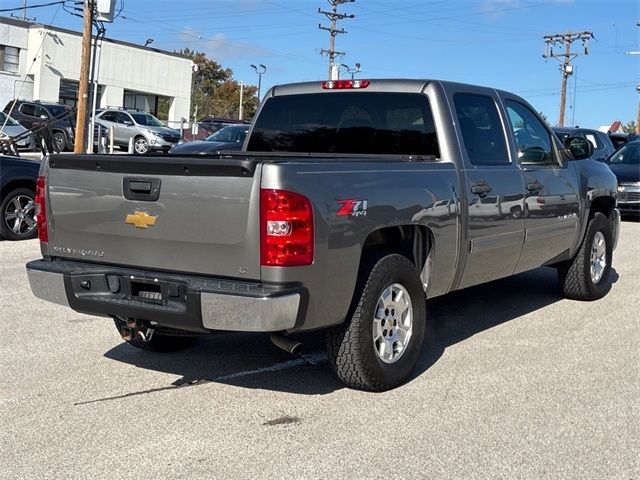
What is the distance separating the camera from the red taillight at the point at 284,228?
4039 millimetres

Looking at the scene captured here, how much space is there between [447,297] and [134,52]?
42039mm

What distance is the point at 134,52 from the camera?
46.3m

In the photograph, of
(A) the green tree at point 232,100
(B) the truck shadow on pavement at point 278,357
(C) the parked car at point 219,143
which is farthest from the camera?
(A) the green tree at point 232,100

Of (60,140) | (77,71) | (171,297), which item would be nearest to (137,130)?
(60,140)

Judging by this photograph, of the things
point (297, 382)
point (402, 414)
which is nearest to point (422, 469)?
point (402, 414)

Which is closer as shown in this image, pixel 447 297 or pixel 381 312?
pixel 381 312

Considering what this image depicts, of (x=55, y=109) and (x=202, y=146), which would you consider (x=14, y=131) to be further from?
(x=202, y=146)

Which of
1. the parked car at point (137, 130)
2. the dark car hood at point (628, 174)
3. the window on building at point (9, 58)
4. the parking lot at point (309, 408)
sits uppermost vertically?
the window on building at point (9, 58)

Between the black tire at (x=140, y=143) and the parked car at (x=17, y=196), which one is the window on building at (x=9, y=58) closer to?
the black tire at (x=140, y=143)

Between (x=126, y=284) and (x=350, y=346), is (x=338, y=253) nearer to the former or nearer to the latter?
(x=350, y=346)

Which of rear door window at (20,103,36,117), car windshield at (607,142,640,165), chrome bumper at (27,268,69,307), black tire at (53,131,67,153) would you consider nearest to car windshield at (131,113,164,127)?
black tire at (53,131,67,153)

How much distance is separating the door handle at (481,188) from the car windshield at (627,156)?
12.6 meters

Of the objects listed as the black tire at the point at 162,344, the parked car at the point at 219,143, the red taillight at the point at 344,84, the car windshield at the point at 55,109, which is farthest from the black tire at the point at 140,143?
the black tire at the point at 162,344

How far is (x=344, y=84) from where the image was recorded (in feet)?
19.9
